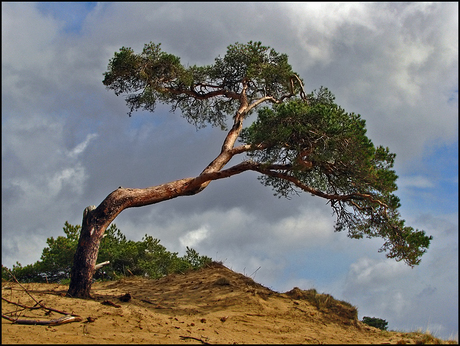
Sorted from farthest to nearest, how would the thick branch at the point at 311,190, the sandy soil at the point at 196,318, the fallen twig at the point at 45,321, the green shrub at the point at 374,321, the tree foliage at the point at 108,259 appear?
1. the tree foliage at the point at 108,259
2. the green shrub at the point at 374,321
3. the thick branch at the point at 311,190
4. the fallen twig at the point at 45,321
5. the sandy soil at the point at 196,318

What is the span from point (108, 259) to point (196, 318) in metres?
12.3

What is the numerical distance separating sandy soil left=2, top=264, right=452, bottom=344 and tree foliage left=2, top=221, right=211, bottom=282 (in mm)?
6564

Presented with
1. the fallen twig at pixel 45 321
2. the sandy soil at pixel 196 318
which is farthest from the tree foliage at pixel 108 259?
the fallen twig at pixel 45 321

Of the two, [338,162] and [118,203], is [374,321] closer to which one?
[338,162]

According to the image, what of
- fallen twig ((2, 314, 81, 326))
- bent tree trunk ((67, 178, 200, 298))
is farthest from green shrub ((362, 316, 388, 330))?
fallen twig ((2, 314, 81, 326))

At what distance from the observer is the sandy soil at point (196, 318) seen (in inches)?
412

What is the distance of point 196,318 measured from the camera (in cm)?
1234

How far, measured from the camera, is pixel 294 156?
15727mm

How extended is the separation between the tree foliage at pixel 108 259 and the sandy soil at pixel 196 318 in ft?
21.5

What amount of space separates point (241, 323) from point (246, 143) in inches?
297

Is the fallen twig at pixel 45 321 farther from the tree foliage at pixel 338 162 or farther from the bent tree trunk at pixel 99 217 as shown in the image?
the tree foliage at pixel 338 162

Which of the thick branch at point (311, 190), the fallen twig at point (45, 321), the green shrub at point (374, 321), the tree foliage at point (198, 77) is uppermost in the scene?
the tree foliage at point (198, 77)

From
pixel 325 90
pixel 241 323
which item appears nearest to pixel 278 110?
pixel 325 90

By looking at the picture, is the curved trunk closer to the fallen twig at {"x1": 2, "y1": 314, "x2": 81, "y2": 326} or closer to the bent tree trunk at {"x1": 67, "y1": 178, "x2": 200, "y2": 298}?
the bent tree trunk at {"x1": 67, "y1": 178, "x2": 200, "y2": 298}
